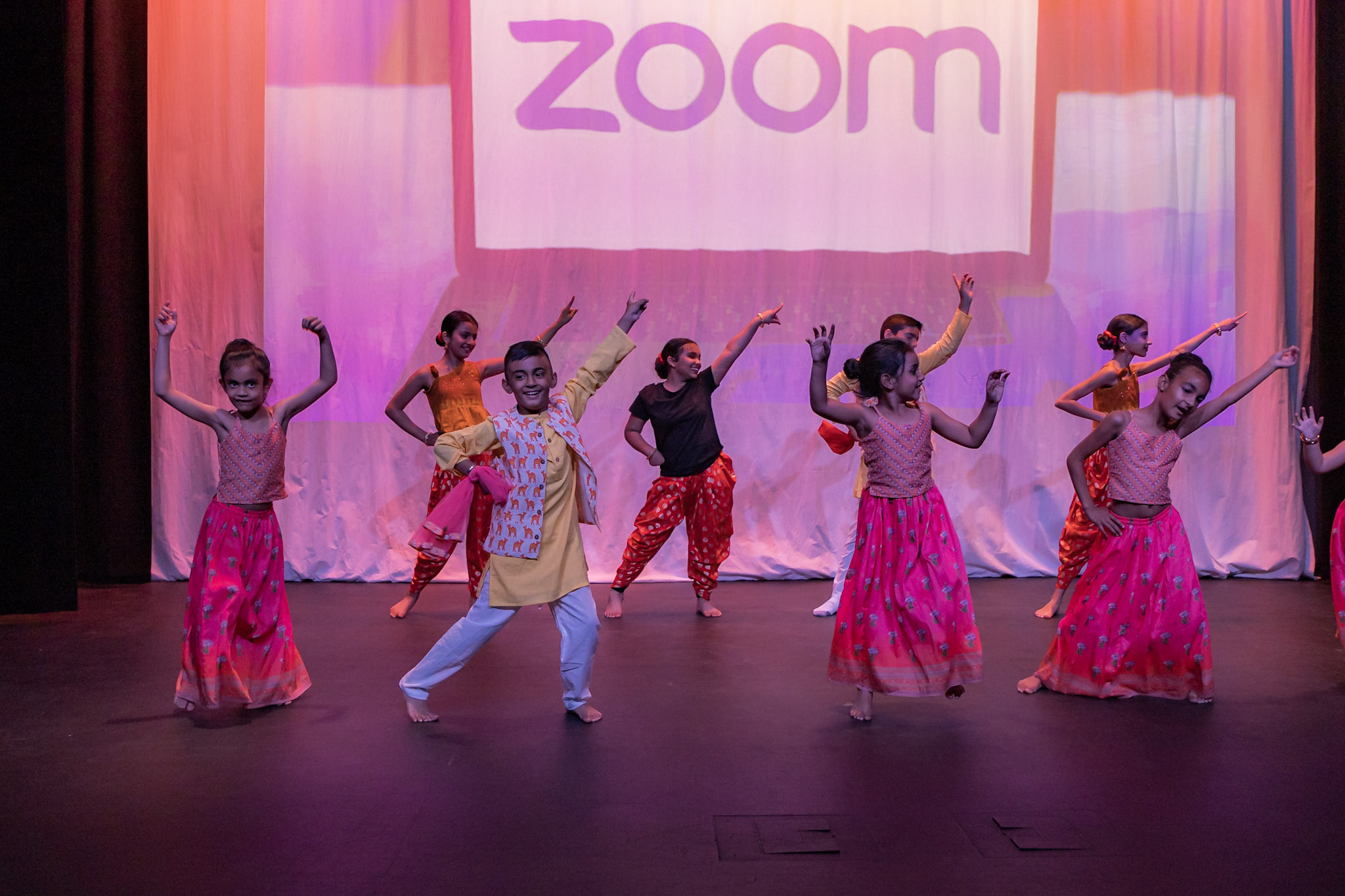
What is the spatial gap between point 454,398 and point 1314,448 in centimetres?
329

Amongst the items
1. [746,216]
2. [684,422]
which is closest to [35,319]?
[684,422]

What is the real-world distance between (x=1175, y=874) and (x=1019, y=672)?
169 cm

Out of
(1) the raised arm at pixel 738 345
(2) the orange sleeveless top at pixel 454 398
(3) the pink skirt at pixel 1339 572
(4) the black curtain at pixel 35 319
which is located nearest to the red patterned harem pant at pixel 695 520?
(1) the raised arm at pixel 738 345

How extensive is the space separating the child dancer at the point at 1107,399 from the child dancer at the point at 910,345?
64 centimetres

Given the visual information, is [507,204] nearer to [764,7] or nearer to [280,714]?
[764,7]

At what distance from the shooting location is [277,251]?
5812 millimetres

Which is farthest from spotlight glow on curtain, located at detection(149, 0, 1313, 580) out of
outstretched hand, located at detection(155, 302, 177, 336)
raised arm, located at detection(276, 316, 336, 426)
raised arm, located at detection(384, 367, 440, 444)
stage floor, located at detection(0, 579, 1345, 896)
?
outstretched hand, located at detection(155, 302, 177, 336)

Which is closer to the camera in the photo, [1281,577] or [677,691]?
[677,691]

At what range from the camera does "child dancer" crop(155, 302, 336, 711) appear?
10.8 ft

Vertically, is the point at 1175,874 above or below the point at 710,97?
below

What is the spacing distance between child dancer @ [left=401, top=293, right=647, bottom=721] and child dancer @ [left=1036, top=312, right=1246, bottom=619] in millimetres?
2363

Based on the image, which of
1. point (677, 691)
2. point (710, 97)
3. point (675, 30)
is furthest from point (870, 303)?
point (677, 691)

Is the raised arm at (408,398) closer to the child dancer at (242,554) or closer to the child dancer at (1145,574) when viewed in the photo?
the child dancer at (242,554)

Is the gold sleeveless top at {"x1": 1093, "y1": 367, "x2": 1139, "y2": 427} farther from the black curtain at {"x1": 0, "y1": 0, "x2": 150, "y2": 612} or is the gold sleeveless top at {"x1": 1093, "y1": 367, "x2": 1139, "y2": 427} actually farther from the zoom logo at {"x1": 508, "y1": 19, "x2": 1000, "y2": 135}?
the black curtain at {"x1": 0, "y1": 0, "x2": 150, "y2": 612}
